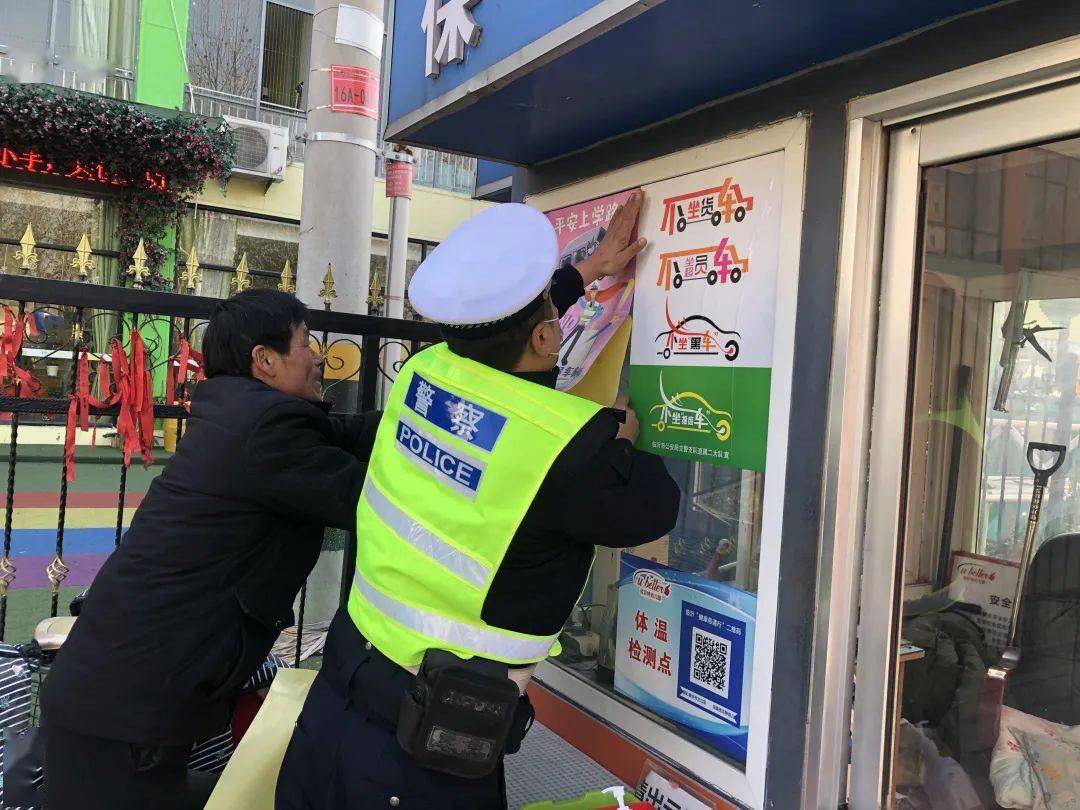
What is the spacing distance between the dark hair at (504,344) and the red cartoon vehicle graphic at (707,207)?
2.91 ft

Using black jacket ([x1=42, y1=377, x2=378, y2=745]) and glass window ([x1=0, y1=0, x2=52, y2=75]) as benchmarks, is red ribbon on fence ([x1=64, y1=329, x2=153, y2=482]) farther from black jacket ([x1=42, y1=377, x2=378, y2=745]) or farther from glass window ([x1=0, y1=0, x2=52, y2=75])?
glass window ([x1=0, y1=0, x2=52, y2=75])

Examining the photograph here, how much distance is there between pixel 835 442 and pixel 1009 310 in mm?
563

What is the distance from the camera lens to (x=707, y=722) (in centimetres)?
249

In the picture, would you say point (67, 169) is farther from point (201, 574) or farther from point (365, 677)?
point (365, 677)

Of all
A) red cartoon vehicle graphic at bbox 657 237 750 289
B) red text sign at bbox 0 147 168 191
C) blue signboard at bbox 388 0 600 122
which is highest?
red text sign at bbox 0 147 168 191

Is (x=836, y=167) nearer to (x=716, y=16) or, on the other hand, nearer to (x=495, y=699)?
(x=716, y=16)

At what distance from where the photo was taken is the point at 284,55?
576 inches

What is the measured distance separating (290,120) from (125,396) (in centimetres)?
1278

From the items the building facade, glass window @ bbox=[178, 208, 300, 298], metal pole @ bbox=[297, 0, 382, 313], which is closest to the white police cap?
metal pole @ bbox=[297, 0, 382, 313]

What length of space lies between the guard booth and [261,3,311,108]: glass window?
13427 mm

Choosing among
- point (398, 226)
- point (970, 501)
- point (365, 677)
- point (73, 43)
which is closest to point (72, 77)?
point (73, 43)

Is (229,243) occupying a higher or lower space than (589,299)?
higher

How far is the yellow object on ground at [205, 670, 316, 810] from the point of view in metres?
2.10

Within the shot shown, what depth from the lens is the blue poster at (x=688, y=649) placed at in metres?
2.41
